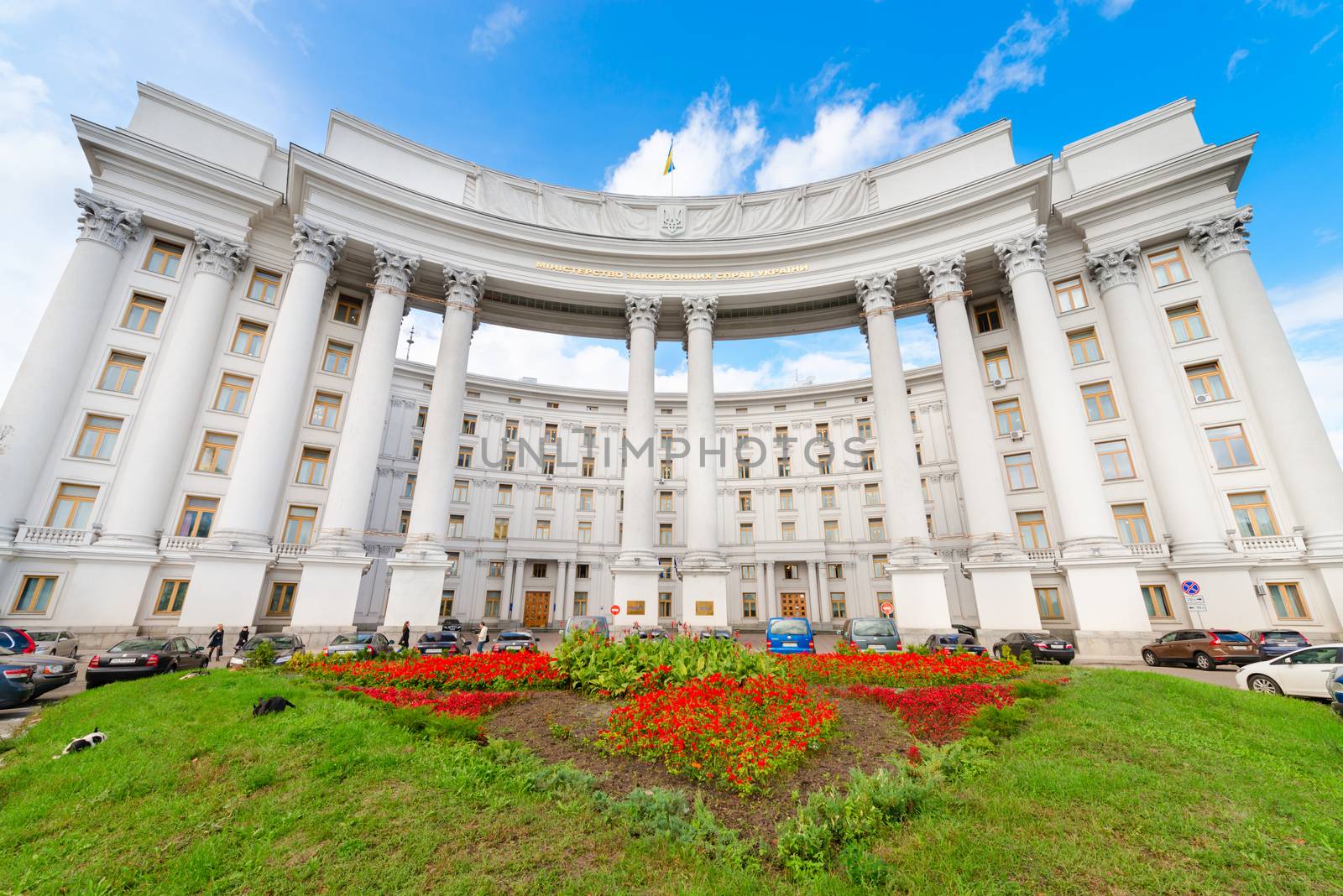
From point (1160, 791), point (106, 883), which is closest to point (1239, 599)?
point (1160, 791)

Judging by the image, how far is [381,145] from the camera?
28500 mm

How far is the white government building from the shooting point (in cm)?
2152

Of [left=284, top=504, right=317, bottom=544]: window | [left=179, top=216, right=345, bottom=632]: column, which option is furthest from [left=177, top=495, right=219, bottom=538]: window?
[left=284, top=504, right=317, bottom=544]: window

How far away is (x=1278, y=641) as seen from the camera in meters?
19.0

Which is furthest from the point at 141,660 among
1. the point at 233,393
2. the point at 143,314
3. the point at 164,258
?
the point at 164,258

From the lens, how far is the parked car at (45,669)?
40.6 ft

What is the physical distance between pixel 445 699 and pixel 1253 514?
1278 inches

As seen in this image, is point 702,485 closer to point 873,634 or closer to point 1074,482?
point 873,634

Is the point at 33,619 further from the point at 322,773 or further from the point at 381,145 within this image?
the point at 381,145

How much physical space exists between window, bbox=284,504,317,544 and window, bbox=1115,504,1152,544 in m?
39.5

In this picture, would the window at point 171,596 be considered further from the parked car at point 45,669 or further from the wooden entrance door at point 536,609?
the wooden entrance door at point 536,609

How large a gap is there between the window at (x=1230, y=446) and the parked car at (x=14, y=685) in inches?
1634

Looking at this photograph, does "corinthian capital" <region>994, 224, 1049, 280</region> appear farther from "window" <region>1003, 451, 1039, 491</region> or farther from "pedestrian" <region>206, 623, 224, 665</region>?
"pedestrian" <region>206, 623, 224, 665</region>

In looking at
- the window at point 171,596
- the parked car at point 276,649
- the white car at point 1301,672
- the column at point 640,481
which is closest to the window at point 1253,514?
the white car at point 1301,672
